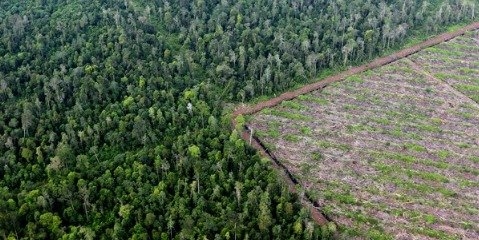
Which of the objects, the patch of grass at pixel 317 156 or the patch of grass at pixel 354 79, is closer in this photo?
the patch of grass at pixel 317 156

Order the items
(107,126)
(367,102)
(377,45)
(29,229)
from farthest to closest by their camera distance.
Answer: (377,45) < (367,102) < (107,126) < (29,229)

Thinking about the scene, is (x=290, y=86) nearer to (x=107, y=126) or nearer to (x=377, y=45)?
(x=377, y=45)

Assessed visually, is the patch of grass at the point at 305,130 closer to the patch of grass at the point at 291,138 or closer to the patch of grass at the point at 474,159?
the patch of grass at the point at 291,138

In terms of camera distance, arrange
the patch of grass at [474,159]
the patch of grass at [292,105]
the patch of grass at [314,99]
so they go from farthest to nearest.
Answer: the patch of grass at [314,99] < the patch of grass at [292,105] < the patch of grass at [474,159]

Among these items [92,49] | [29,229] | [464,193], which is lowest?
[464,193]

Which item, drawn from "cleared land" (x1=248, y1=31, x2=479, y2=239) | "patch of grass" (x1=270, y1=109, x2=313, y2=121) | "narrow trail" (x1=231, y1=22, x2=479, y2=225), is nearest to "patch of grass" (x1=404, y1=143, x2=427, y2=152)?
"cleared land" (x1=248, y1=31, x2=479, y2=239)

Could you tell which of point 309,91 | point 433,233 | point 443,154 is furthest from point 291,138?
point 433,233

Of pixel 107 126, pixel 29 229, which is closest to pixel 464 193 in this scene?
pixel 107 126

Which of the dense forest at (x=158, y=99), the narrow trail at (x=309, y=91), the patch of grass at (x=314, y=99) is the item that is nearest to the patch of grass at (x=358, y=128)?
the patch of grass at (x=314, y=99)
